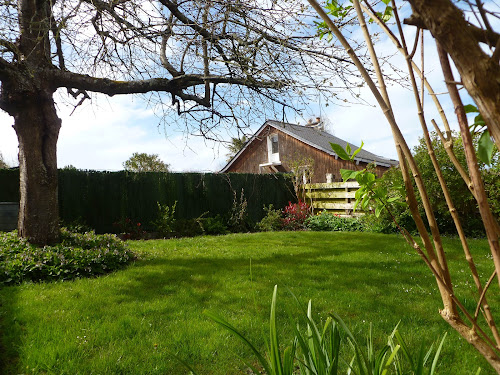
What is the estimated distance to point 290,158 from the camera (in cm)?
1820

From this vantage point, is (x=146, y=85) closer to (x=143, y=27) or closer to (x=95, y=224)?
(x=143, y=27)

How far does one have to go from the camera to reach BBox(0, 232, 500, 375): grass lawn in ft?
8.91

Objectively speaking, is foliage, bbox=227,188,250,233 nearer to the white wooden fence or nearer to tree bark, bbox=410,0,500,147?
the white wooden fence

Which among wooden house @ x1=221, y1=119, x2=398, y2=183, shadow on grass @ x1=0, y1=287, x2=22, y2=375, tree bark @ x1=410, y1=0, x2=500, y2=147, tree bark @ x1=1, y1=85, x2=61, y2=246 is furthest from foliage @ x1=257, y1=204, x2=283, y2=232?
tree bark @ x1=410, y1=0, x2=500, y2=147

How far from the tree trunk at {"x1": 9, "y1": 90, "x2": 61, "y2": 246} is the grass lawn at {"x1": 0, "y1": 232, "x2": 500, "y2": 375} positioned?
1727 millimetres

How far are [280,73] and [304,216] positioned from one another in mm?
7123

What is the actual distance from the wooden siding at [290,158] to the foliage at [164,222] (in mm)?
5444

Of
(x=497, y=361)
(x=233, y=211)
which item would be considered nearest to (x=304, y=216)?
(x=233, y=211)

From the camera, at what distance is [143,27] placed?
5672 millimetres

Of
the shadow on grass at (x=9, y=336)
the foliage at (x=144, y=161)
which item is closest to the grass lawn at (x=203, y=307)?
the shadow on grass at (x=9, y=336)

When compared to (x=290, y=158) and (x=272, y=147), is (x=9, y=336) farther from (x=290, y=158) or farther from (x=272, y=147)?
(x=272, y=147)

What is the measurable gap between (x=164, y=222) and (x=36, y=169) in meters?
4.60

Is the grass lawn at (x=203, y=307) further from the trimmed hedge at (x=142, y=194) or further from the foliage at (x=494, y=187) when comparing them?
the trimmed hedge at (x=142, y=194)

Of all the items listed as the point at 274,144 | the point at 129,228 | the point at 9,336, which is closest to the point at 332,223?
the point at 129,228
